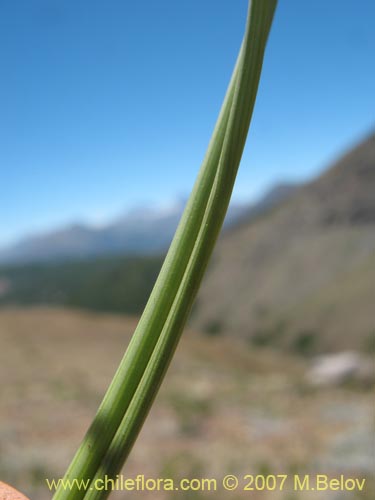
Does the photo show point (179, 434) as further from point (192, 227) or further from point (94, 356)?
point (192, 227)

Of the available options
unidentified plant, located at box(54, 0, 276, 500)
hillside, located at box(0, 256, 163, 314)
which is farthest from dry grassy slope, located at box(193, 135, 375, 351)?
unidentified plant, located at box(54, 0, 276, 500)

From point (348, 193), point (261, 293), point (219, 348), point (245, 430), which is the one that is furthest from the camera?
point (348, 193)

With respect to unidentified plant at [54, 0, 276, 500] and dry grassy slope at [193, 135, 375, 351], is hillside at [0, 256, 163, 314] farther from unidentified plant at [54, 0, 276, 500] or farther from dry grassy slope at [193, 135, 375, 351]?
unidentified plant at [54, 0, 276, 500]

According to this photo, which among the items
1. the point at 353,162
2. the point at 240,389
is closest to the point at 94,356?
the point at 240,389

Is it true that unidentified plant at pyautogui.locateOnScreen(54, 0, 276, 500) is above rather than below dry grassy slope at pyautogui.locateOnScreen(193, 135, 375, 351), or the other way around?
below

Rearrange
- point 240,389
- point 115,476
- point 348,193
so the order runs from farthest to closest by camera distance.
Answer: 1. point 348,193
2. point 240,389
3. point 115,476

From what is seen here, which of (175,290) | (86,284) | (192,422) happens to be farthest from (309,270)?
(86,284)

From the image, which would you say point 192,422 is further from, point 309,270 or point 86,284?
point 86,284
